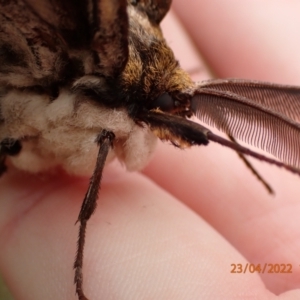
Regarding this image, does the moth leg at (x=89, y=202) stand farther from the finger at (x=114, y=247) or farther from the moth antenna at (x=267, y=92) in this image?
the moth antenna at (x=267, y=92)

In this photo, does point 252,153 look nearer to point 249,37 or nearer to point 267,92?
point 267,92

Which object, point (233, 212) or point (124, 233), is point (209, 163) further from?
point (124, 233)

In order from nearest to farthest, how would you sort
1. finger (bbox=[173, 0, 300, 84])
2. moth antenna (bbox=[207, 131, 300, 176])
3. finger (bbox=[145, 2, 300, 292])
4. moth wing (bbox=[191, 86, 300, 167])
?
moth antenna (bbox=[207, 131, 300, 176]) < moth wing (bbox=[191, 86, 300, 167]) < finger (bbox=[145, 2, 300, 292]) < finger (bbox=[173, 0, 300, 84])

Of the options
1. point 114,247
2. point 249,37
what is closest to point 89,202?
point 114,247

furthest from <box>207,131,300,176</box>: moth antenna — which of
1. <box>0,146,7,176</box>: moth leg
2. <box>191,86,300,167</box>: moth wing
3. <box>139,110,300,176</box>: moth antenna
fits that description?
<box>0,146,7,176</box>: moth leg

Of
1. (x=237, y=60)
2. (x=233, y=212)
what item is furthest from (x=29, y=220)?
(x=237, y=60)

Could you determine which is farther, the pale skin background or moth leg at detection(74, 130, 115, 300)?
the pale skin background

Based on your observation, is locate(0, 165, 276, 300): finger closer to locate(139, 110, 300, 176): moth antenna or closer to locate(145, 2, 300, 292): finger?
locate(145, 2, 300, 292): finger
